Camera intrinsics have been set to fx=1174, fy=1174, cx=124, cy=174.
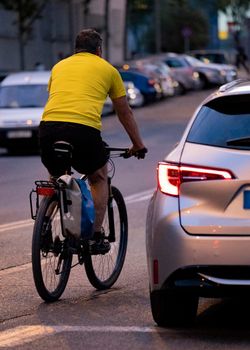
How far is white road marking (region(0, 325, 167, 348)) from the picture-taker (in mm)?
6844

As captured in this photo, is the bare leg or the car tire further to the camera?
the car tire

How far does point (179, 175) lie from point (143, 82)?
35880 mm

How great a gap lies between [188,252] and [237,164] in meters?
0.56

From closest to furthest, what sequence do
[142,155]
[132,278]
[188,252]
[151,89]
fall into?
[188,252] < [142,155] < [132,278] < [151,89]

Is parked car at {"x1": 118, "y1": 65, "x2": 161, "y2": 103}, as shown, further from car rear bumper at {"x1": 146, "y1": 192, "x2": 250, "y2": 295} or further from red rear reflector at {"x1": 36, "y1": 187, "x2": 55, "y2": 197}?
car rear bumper at {"x1": 146, "y1": 192, "x2": 250, "y2": 295}

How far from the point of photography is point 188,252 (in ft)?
21.4

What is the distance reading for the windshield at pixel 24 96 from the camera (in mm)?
24188

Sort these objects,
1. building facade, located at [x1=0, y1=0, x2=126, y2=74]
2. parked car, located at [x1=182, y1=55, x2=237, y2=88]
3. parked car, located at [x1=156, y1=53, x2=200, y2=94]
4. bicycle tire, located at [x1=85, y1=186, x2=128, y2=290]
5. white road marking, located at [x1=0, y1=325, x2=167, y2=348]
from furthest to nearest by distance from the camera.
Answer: building facade, located at [x1=0, y1=0, x2=126, y2=74] < parked car, located at [x1=182, y1=55, x2=237, y2=88] < parked car, located at [x1=156, y1=53, x2=200, y2=94] < bicycle tire, located at [x1=85, y1=186, x2=128, y2=290] < white road marking, located at [x1=0, y1=325, x2=167, y2=348]

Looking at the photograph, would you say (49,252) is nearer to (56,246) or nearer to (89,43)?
(56,246)

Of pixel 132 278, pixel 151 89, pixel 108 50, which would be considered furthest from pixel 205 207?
pixel 108 50

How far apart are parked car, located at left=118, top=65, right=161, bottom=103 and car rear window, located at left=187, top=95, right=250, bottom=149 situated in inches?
1366

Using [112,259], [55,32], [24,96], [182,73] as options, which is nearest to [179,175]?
[112,259]

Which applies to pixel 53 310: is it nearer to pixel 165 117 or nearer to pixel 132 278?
pixel 132 278

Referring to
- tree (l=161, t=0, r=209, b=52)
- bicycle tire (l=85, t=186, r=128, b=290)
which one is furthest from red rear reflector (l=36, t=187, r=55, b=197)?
tree (l=161, t=0, r=209, b=52)
